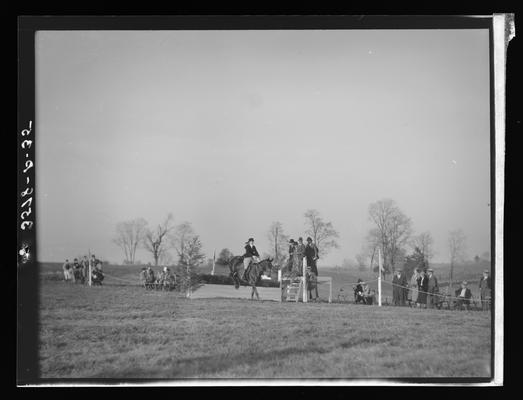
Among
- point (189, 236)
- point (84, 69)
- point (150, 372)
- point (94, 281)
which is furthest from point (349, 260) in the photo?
point (84, 69)

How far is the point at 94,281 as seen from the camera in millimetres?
7098

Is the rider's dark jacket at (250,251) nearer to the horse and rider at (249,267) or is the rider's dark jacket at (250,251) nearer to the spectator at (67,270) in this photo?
the horse and rider at (249,267)

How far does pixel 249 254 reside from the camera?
7145 mm

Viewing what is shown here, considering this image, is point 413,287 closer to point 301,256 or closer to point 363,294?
point 363,294

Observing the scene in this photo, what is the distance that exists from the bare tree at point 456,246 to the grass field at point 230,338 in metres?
0.79

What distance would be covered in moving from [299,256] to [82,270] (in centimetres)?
308

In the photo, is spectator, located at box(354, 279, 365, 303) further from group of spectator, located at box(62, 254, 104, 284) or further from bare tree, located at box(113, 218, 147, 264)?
group of spectator, located at box(62, 254, 104, 284)

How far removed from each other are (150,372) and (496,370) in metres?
4.67

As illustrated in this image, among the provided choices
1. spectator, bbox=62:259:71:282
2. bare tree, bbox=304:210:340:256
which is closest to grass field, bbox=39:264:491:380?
spectator, bbox=62:259:71:282

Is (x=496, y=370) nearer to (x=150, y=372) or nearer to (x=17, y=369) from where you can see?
(x=150, y=372)

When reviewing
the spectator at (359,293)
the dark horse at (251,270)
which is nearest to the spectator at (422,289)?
the spectator at (359,293)

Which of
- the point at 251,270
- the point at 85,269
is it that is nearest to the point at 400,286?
the point at 251,270

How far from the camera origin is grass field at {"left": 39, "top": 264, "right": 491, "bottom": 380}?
670 centimetres

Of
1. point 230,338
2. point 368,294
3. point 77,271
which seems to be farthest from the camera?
point 368,294
